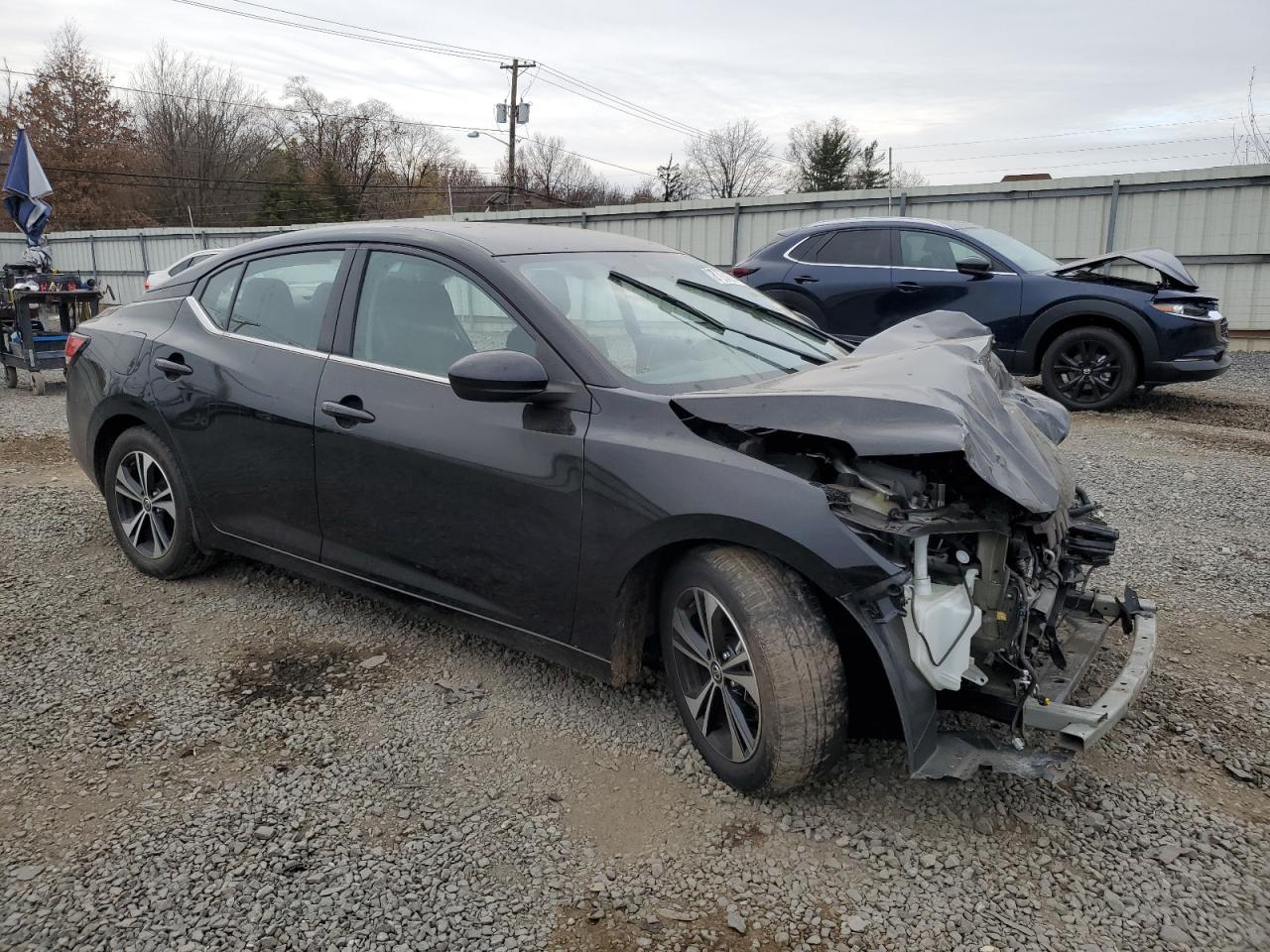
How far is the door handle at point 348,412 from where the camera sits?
11.2 ft

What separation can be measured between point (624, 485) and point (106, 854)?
1725mm

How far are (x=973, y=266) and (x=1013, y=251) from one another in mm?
697

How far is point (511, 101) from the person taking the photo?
43.2 meters

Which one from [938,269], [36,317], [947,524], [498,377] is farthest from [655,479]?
[36,317]

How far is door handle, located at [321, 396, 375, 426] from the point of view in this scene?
11.2 feet

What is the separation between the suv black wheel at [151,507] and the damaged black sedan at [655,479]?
1.0 inches

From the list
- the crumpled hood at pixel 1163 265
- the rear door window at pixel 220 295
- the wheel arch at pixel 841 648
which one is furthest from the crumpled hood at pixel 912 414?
the crumpled hood at pixel 1163 265

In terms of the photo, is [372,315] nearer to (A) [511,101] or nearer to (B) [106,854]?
(B) [106,854]

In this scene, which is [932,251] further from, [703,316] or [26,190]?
[26,190]

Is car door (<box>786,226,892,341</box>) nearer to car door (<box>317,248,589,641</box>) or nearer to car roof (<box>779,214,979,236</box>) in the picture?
car roof (<box>779,214,979,236</box>)

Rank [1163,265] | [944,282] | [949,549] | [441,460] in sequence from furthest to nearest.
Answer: [944,282] < [1163,265] < [441,460] < [949,549]

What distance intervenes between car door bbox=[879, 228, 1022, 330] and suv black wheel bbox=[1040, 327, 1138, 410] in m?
0.60

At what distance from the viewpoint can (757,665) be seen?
2.55 meters

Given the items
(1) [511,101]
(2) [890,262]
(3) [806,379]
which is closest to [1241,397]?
(2) [890,262]
